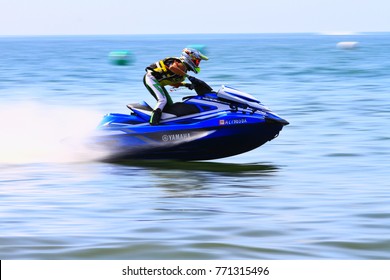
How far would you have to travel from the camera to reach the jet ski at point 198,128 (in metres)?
13.2

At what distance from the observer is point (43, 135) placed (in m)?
16.5

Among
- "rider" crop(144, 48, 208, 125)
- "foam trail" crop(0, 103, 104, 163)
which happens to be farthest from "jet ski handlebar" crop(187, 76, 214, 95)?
"foam trail" crop(0, 103, 104, 163)

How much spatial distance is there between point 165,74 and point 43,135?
3.83 meters

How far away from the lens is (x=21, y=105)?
2603 cm

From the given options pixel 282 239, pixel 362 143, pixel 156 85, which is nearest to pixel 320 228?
pixel 282 239

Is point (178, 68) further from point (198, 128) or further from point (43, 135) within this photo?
point (43, 135)

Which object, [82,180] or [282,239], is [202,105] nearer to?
[82,180]

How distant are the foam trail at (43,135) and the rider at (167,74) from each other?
132cm

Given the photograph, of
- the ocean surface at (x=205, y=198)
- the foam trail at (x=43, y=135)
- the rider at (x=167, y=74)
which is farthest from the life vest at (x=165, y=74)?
Result: the foam trail at (x=43, y=135)

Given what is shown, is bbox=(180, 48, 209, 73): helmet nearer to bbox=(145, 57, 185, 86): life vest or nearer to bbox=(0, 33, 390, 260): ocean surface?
bbox=(145, 57, 185, 86): life vest

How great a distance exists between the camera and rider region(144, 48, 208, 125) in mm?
13258

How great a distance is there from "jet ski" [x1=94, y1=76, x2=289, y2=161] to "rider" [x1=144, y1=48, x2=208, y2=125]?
0.49 feet

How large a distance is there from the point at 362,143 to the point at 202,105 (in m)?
3.69

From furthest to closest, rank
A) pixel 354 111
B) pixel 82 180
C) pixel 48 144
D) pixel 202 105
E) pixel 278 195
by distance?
pixel 354 111
pixel 48 144
pixel 202 105
pixel 82 180
pixel 278 195
